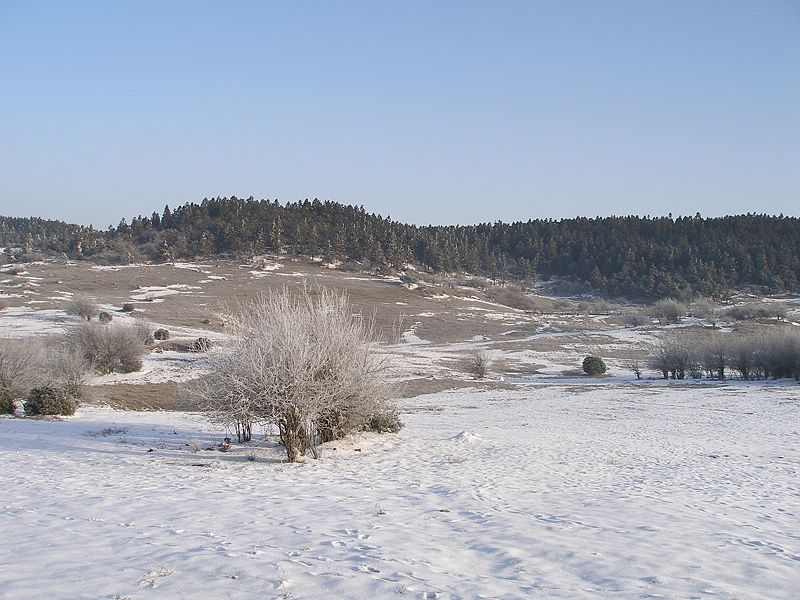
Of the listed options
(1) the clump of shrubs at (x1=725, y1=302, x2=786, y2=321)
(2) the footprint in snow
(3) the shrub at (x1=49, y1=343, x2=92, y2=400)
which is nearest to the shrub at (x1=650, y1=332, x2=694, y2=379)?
(1) the clump of shrubs at (x1=725, y1=302, x2=786, y2=321)

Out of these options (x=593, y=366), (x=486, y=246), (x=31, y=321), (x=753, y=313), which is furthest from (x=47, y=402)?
(x=486, y=246)

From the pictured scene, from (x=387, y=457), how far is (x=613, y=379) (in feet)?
102

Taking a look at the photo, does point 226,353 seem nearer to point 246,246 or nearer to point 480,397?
point 480,397

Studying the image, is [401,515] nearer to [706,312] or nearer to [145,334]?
[145,334]

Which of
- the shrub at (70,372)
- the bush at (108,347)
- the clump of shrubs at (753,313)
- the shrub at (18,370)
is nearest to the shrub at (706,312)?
the clump of shrubs at (753,313)

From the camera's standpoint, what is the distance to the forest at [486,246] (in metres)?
111

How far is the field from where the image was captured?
666 cm

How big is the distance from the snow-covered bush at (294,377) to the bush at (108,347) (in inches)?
781

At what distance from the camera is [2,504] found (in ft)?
33.5

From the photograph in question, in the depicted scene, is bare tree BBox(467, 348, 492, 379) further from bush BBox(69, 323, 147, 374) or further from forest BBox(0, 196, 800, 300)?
forest BBox(0, 196, 800, 300)

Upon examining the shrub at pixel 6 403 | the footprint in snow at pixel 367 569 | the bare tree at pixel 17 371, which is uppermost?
the footprint in snow at pixel 367 569

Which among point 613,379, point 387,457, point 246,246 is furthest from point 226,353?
point 246,246

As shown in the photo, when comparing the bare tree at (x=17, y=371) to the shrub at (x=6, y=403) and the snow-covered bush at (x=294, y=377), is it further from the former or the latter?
the snow-covered bush at (x=294, y=377)

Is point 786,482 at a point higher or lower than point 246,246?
lower
